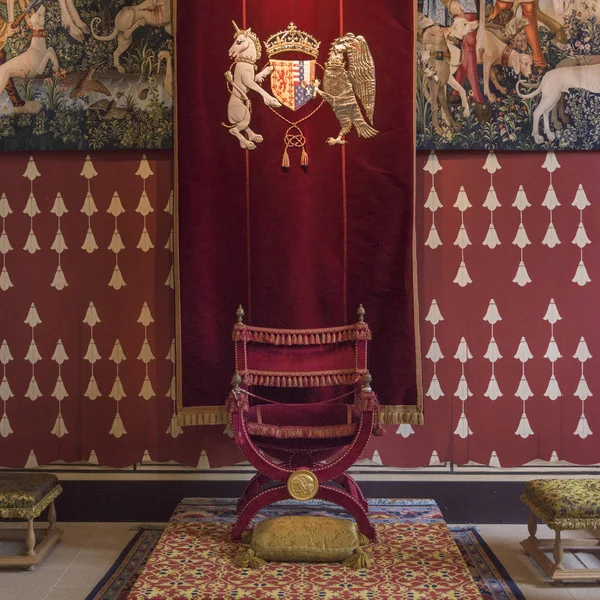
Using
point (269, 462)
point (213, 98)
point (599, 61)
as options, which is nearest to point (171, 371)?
point (269, 462)

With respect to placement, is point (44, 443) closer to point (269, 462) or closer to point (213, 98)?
point (269, 462)

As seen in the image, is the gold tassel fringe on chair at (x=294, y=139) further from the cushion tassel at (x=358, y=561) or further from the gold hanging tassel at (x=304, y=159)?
the cushion tassel at (x=358, y=561)

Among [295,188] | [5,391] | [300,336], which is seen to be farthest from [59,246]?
[300,336]

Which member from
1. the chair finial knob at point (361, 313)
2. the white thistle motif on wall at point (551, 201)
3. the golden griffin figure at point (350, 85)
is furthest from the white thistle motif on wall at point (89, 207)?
the white thistle motif on wall at point (551, 201)

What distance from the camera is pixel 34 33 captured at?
4.39m

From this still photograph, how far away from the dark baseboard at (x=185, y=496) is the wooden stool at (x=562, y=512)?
0.57 metres

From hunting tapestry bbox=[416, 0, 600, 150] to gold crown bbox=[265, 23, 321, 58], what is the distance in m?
0.64

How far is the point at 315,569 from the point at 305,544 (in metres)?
0.12

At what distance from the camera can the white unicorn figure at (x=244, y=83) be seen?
13.9 feet

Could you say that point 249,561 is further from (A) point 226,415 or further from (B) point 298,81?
(B) point 298,81

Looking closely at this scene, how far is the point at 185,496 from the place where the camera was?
4.48 m

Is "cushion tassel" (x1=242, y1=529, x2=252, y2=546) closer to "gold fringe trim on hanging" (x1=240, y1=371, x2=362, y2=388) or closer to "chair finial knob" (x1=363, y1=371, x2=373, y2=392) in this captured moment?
"gold fringe trim on hanging" (x1=240, y1=371, x2=362, y2=388)

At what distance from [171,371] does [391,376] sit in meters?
1.30

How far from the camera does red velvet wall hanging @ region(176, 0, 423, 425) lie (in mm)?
4246
